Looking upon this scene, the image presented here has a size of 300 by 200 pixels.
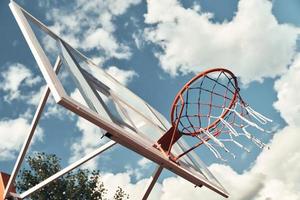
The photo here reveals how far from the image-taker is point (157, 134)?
240 inches

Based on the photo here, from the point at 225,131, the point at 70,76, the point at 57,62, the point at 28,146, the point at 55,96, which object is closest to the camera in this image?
the point at 55,96

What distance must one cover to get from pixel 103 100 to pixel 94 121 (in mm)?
1022

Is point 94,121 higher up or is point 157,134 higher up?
point 157,134

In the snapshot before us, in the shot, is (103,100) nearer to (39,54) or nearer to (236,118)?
(39,54)

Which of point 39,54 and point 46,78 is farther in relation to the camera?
point 39,54

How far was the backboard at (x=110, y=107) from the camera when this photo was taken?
4359 millimetres

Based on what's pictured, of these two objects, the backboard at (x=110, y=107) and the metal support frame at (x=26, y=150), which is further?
the metal support frame at (x=26, y=150)

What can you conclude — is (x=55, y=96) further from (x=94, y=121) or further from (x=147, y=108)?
(x=147, y=108)

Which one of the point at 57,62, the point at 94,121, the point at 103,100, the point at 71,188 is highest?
the point at 71,188

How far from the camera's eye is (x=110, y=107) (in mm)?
5301

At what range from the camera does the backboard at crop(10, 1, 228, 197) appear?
4.36m

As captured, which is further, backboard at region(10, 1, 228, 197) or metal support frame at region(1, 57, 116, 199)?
metal support frame at region(1, 57, 116, 199)

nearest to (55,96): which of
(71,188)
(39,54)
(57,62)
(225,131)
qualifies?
(39,54)

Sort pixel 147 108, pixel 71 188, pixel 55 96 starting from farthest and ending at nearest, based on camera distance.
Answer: pixel 71 188
pixel 147 108
pixel 55 96
